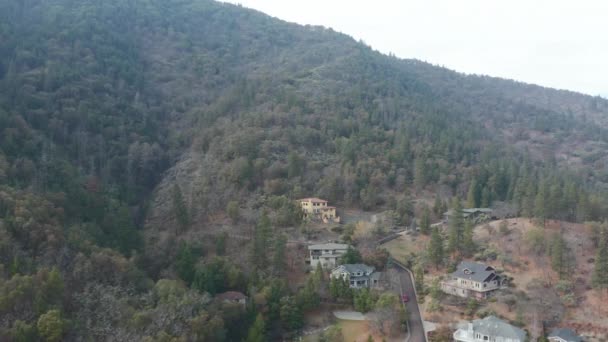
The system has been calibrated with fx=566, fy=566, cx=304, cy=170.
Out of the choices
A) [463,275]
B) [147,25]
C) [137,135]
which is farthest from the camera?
[147,25]

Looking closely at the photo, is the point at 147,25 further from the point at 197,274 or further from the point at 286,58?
the point at 197,274

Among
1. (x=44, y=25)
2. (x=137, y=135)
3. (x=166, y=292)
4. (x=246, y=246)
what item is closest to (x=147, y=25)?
(x=44, y=25)

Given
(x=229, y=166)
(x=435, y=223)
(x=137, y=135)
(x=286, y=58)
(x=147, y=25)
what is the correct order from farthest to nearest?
(x=147, y=25) → (x=286, y=58) → (x=137, y=135) → (x=229, y=166) → (x=435, y=223)

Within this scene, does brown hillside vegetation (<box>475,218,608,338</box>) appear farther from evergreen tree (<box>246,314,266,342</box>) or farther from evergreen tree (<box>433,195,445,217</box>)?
evergreen tree (<box>246,314,266,342</box>)

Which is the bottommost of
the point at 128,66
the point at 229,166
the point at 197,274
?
the point at 197,274

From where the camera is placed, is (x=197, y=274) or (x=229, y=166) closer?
(x=197, y=274)
